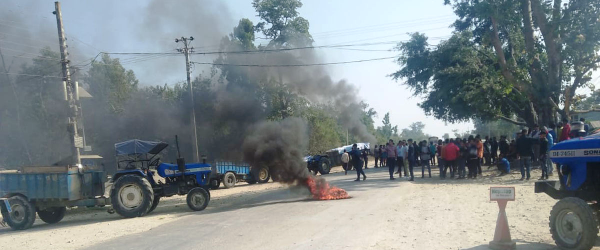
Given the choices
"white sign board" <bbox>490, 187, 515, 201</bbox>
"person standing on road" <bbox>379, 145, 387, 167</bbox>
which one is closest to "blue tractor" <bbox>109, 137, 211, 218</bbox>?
"white sign board" <bbox>490, 187, 515, 201</bbox>

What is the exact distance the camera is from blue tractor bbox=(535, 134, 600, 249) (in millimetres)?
6480

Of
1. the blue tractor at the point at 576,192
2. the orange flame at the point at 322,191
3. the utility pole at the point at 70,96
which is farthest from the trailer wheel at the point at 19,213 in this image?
the blue tractor at the point at 576,192

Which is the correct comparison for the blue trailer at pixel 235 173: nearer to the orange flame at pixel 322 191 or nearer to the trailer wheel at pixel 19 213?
the orange flame at pixel 322 191

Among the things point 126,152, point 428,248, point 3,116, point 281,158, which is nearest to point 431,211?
point 428,248

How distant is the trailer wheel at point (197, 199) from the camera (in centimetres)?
1398

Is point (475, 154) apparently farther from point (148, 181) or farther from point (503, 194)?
point (148, 181)

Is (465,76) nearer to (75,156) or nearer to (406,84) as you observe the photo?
(406,84)

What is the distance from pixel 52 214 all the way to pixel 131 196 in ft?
9.53

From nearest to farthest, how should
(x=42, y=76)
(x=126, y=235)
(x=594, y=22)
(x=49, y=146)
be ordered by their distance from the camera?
1. (x=126, y=235)
2. (x=594, y=22)
3. (x=42, y=76)
4. (x=49, y=146)

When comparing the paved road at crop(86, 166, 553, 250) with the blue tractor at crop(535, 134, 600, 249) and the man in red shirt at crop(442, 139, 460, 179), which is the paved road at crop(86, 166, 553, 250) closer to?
the blue tractor at crop(535, 134, 600, 249)

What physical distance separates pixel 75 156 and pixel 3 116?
19024 millimetres

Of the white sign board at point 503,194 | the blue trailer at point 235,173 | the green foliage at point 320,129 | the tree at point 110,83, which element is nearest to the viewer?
the white sign board at point 503,194

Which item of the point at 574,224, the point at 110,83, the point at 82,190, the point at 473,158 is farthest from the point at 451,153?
the point at 110,83

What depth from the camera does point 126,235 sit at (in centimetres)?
1043
